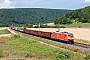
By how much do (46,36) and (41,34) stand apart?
7.74 metres

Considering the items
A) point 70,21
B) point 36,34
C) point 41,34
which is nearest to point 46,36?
point 41,34

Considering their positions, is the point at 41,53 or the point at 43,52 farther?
the point at 43,52

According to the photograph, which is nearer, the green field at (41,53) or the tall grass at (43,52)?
the green field at (41,53)

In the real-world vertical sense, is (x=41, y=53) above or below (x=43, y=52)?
above

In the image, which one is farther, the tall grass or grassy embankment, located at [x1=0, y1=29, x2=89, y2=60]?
the tall grass

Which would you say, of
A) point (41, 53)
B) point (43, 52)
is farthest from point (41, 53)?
point (43, 52)

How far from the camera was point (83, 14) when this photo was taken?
19250 centimetres

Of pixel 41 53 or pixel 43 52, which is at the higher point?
pixel 41 53

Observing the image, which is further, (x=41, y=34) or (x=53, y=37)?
(x=41, y=34)

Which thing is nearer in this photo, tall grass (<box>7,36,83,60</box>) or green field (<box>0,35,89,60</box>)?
green field (<box>0,35,89,60</box>)

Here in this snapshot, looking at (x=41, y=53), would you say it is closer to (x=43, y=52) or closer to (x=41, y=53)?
(x=41, y=53)

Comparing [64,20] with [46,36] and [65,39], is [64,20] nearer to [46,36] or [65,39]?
[46,36]

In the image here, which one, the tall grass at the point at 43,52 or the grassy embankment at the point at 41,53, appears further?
the tall grass at the point at 43,52

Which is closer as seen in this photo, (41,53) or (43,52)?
(41,53)
